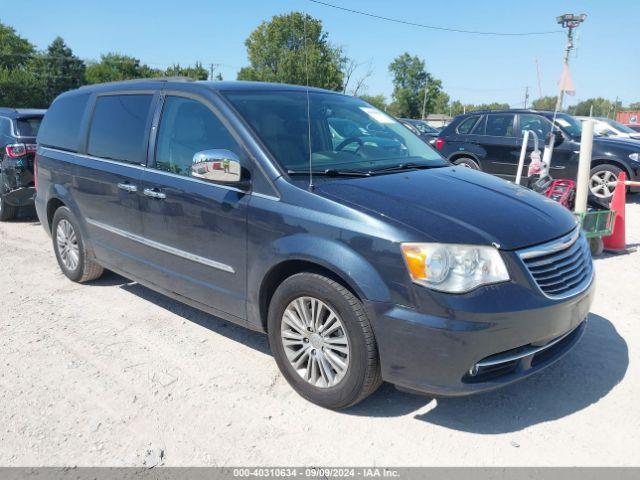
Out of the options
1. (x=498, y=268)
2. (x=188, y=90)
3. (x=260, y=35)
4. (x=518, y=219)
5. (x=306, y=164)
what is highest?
(x=260, y=35)

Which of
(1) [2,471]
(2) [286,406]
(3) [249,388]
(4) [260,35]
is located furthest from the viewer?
(4) [260,35]

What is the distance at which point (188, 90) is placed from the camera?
12.7 ft

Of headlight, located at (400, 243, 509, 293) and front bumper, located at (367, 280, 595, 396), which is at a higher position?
headlight, located at (400, 243, 509, 293)

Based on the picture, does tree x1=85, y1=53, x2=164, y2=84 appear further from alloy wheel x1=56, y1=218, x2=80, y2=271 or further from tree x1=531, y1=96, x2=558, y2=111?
alloy wheel x1=56, y1=218, x2=80, y2=271

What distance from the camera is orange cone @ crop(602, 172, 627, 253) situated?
6.44 metres

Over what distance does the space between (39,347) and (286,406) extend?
2043mm

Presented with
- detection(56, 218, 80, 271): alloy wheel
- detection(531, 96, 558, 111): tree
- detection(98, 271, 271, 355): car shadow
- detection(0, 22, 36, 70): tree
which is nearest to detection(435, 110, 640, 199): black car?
detection(531, 96, 558, 111): tree

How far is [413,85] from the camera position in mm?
96375

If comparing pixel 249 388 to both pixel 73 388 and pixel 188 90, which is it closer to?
pixel 73 388

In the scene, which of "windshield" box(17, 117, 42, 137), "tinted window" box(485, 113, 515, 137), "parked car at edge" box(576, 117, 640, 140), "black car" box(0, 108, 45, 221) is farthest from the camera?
"parked car at edge" box(576, 117, 640, 140)

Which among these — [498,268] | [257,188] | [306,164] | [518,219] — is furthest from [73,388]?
[518,219]

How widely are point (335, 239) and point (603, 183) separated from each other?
8.85m

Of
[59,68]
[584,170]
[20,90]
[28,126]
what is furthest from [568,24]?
[59,68]

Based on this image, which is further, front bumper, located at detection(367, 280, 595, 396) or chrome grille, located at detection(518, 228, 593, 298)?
chrome grille, located at detection(518, 228, 593, 298)
